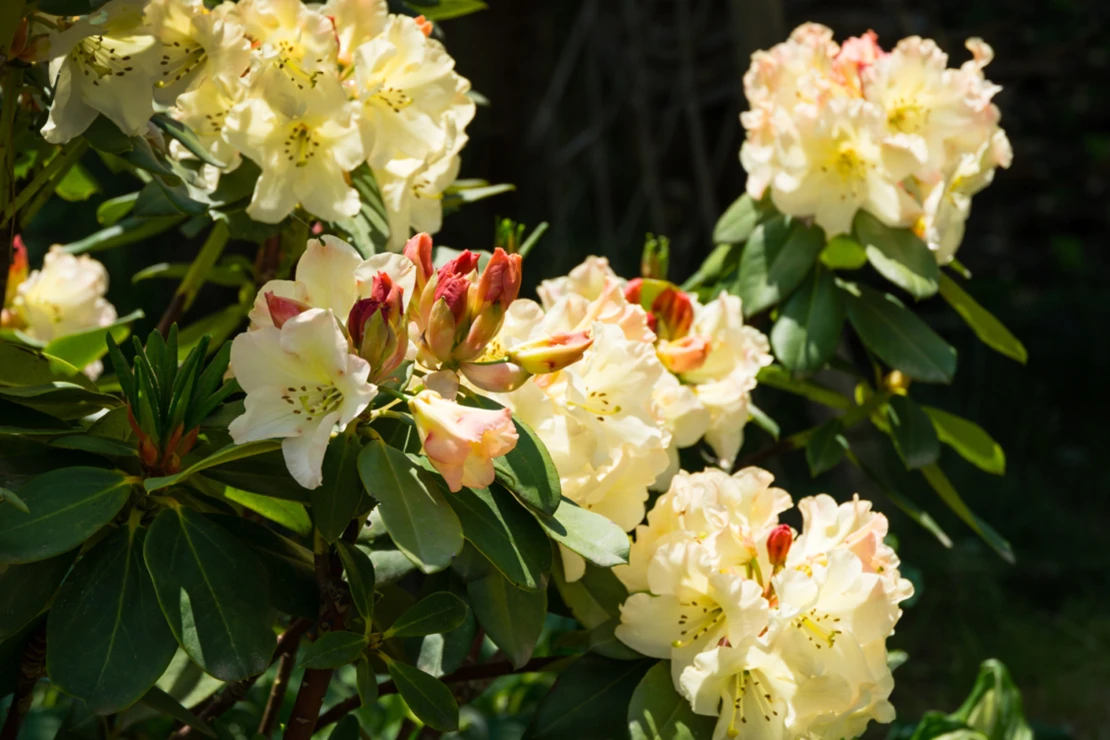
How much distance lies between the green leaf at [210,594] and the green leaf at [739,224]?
2.12 ft

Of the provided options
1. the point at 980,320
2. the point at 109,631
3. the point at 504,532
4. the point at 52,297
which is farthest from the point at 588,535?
the point at 52,297

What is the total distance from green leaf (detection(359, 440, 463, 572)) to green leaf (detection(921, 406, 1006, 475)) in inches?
28.5

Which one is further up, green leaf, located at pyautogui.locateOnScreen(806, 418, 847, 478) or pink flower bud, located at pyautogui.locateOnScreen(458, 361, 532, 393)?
pink flower bud, located at pyautogui.locateOnScreen(458, 361, 532, 393)

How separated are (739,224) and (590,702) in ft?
1.86

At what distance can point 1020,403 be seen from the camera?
3.58 meters

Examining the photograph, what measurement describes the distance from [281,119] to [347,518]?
322mm

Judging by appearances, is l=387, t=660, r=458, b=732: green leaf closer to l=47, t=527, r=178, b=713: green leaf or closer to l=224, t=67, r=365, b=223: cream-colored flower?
l=47, t=527, r=178, b=713: green leaf

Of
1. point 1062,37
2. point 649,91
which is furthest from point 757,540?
point 1062,37

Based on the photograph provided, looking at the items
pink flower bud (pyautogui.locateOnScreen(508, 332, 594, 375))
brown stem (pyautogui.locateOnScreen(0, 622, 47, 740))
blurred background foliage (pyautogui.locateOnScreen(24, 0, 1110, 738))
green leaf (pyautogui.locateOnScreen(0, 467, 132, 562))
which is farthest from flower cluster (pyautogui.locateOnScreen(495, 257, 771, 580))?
blurred background foliage (pyautogui.locateOnScreen(24, 0, 1110, 738))

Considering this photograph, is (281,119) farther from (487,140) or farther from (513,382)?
(487,140)

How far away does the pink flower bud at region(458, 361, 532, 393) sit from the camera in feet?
2.15

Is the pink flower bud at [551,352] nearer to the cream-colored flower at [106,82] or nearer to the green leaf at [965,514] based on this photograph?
the cream-colored flower at [106,82]

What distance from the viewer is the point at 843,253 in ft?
3.78

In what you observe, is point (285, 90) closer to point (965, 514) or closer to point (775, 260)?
point (775, 260)
